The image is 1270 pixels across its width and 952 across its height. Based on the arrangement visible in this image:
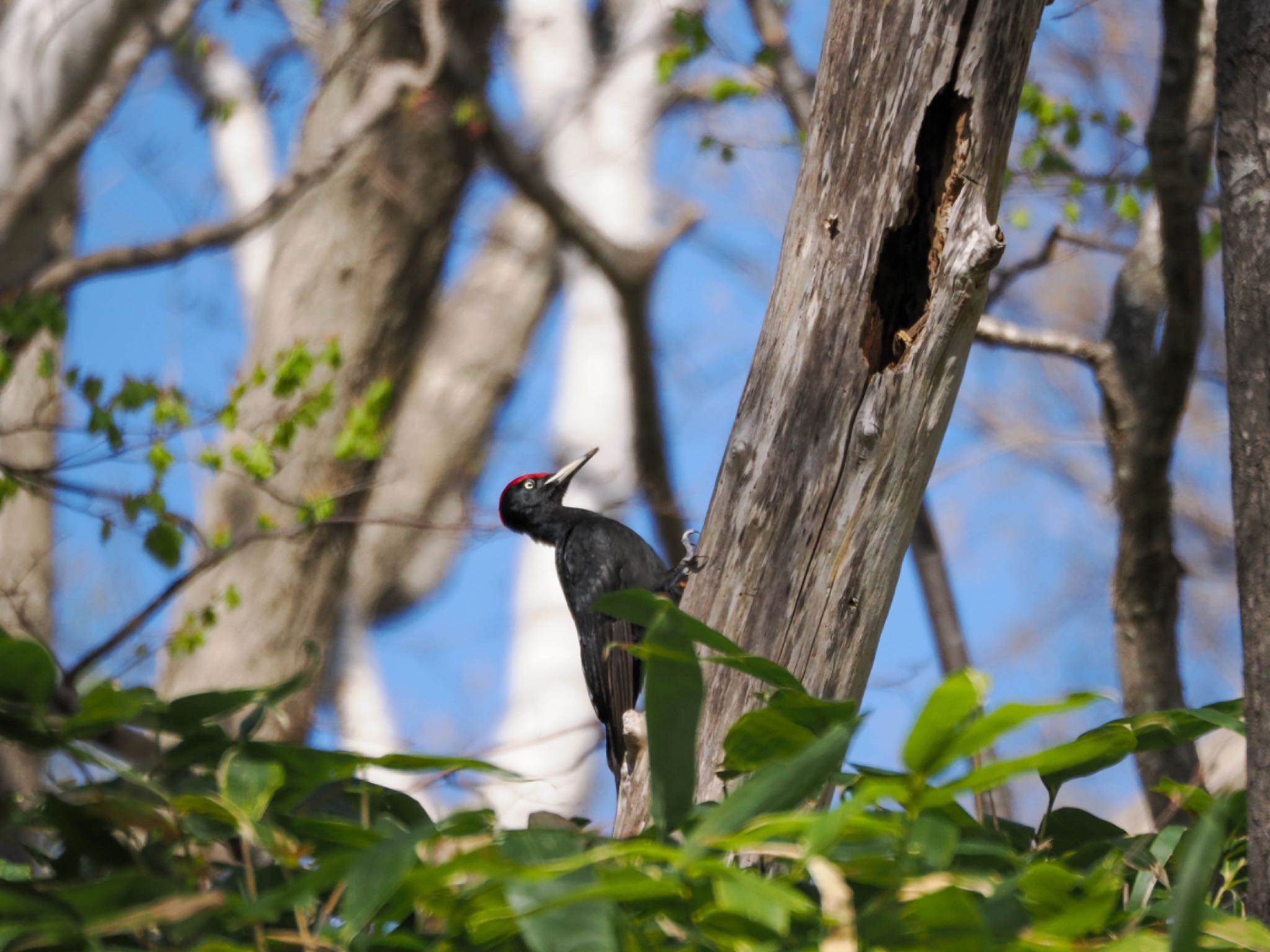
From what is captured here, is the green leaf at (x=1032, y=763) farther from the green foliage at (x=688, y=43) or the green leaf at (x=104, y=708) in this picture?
the green foliage at (x=688, y=43)

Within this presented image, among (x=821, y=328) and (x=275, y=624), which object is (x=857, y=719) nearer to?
(x=821, y=328)

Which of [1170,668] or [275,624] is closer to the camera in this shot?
[1170,668]

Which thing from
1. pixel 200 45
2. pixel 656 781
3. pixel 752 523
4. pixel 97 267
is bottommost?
pixel 656 781

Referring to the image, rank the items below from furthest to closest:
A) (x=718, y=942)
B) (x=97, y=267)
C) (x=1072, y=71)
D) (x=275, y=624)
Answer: (x=275, y=624)
(x=1072, y=71)
(x=97, y=267)
(x=718, y=942)

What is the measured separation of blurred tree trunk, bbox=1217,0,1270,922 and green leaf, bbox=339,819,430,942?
989 millimetres

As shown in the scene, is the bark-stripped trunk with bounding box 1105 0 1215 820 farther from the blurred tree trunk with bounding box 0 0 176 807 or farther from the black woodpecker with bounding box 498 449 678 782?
the blurred tree trunk with bounding box 0 0 176 807

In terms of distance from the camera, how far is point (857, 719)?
0.77 meters

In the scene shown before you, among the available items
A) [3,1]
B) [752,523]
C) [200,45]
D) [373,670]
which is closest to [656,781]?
[752,523]

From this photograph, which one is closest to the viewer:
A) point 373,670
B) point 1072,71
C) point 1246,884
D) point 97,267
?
point 1246,884

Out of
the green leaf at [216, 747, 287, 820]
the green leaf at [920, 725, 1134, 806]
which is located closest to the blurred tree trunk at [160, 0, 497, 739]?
the green leaf at [216, 747, 287, 820]

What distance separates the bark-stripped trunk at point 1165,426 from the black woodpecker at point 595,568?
1487mm

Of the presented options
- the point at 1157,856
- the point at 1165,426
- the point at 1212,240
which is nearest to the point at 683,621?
the point at 1157,856

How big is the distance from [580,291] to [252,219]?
421 cm

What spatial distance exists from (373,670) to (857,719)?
901 cm
